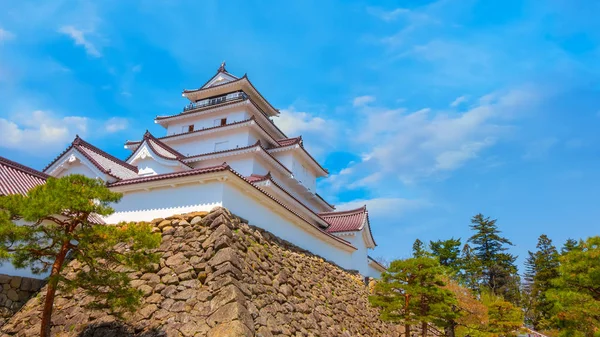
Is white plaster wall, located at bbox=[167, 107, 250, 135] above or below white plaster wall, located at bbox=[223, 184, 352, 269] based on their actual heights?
above

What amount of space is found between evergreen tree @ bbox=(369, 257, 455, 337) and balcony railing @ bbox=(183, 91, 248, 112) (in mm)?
13260

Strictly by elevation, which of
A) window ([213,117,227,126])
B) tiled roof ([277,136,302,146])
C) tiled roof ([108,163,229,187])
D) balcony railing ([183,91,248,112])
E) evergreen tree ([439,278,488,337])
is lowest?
evergreen tree ([439,278,488,337])

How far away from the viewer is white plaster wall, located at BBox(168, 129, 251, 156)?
20.2 m

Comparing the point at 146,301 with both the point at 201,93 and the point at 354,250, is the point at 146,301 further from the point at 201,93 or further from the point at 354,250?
the point at 201,93

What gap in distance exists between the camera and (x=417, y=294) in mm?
11852

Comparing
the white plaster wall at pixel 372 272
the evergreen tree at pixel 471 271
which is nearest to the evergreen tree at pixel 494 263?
the evergreen tree at pixel 471 271

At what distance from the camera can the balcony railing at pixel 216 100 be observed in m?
21.9

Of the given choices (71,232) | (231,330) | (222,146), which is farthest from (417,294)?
(222,146)

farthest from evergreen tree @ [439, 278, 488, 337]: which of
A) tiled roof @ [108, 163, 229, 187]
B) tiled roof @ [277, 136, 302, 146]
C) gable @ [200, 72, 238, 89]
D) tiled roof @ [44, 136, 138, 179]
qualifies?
gable @ [200, 72, 238, 89]

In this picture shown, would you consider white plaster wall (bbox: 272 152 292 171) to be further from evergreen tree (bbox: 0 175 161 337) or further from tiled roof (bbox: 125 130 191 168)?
evergreen tree (bbox: 0 175 161 337)

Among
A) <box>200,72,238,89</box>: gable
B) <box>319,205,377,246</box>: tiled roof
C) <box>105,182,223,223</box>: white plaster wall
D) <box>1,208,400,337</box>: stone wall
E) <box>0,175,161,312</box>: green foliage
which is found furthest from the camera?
<box>200,72,238,89</box>: gable

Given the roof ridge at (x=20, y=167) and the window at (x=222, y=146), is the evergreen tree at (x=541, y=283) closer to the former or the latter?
the window at (x=222, y=146)

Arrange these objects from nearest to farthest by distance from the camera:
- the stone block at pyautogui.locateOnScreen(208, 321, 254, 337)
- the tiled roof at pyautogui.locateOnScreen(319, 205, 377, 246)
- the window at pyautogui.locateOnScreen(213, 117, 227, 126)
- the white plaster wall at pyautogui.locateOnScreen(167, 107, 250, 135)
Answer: the stone block at pyautogui.locateOnScreen(208, 321, 254, 337), the tiled roof at pyautogui.locateOnScreen(319, 205, 377, 246), the white plaster wall at pyautogui.locateOnScreen(167, 107, 250, 135), the window at pyautogui.locateOnScreen(213, 117, 227, 126)

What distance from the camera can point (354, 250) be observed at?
17812 millimetres
